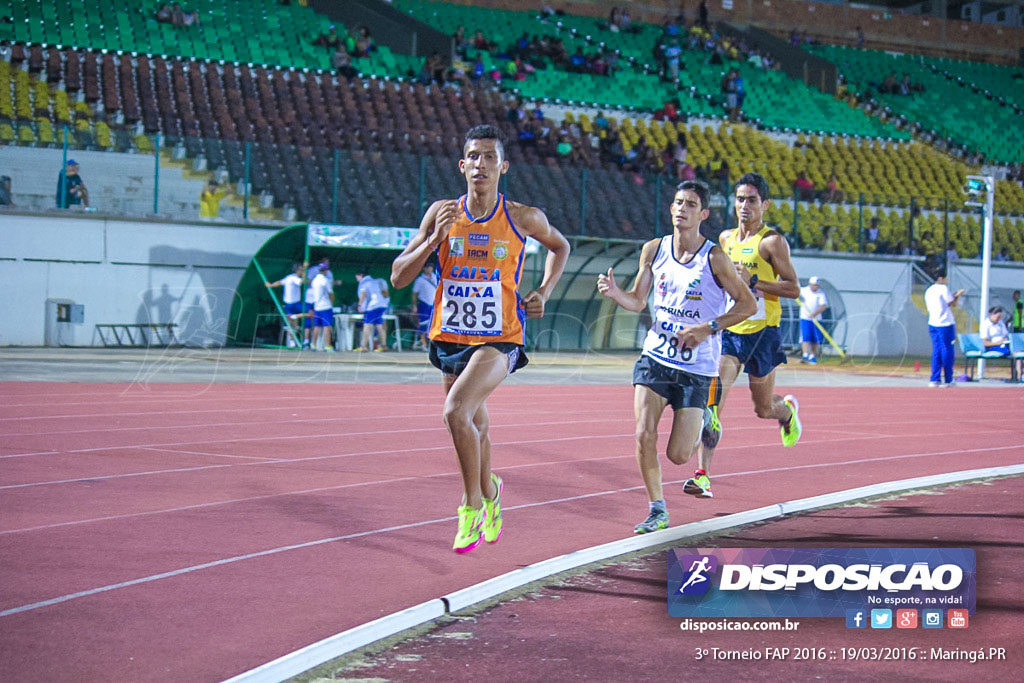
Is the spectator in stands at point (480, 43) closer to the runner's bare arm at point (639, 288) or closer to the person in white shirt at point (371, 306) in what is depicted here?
the person in white shirt at point (371, 306)

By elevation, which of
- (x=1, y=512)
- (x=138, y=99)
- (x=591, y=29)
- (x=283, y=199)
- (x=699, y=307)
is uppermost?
(x=591, y=29)

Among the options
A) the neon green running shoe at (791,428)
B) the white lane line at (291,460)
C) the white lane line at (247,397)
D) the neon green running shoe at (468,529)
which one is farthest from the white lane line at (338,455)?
the neon green running shoe at (468,529)

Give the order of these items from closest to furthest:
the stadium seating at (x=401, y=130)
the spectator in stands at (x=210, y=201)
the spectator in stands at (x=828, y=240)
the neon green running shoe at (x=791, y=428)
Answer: the neon green running shoe at (x=791, y=428), the spectator in stands at (x=210, y=201), the stadium seating at (x=401, y=130), the spectator in stands at (x=828, y=240)

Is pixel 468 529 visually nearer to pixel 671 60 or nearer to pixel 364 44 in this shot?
pixel 364 44

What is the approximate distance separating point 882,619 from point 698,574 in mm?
832

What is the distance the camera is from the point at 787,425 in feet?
30.7

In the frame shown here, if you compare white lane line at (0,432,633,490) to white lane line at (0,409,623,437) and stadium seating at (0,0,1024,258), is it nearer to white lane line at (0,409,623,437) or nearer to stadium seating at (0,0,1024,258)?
white lane line at (0,409,623,437)

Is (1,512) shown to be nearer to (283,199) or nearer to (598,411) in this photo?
(598,411)

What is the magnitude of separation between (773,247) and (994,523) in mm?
2419

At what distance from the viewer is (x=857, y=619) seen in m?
4.63

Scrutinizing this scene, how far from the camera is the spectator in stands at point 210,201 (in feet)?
81.9

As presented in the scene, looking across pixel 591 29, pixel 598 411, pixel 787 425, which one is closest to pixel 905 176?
pixel 591 29

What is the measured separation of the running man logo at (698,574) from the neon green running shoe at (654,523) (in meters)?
1.29

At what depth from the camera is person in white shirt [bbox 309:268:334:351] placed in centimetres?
2367
